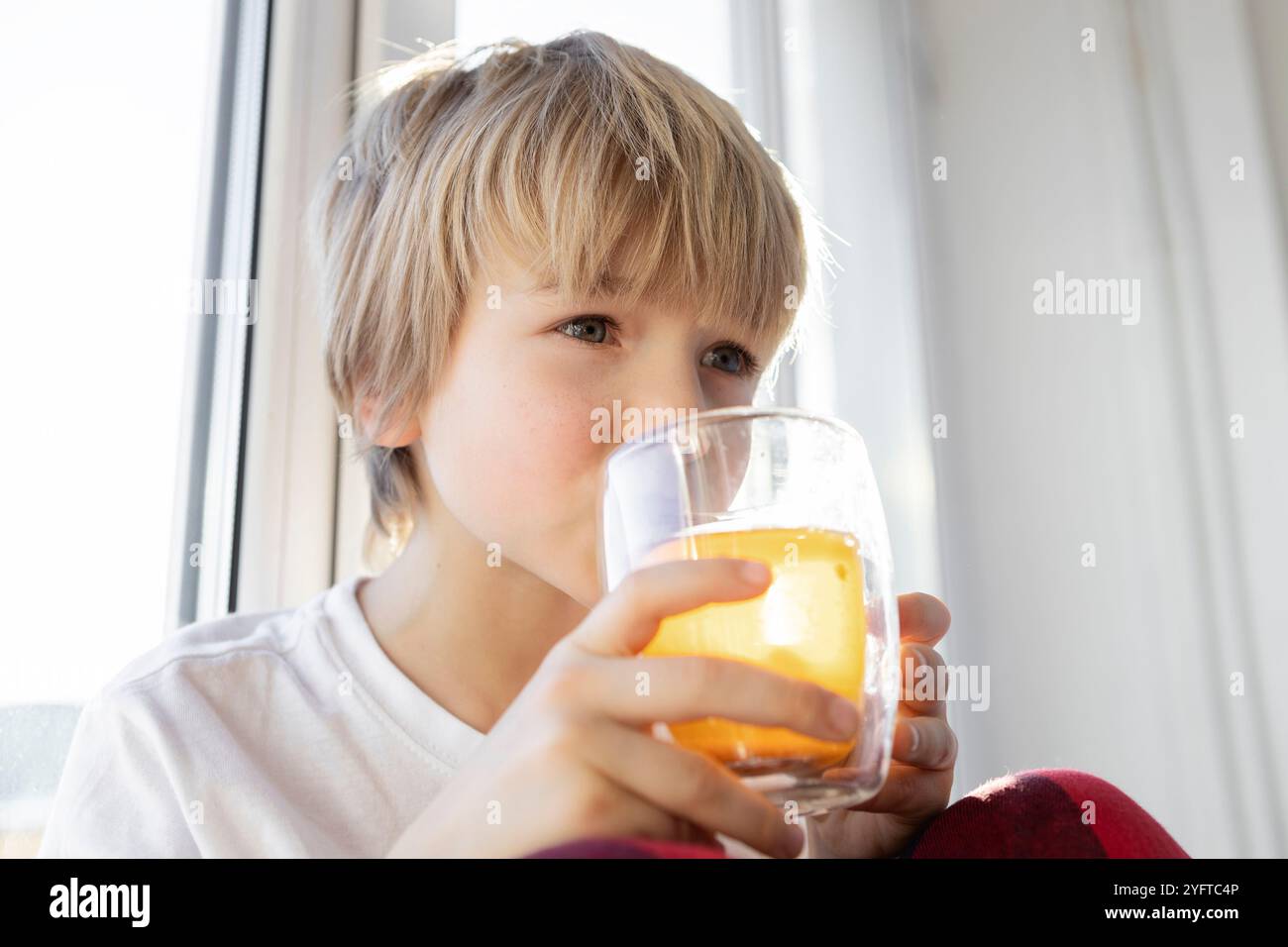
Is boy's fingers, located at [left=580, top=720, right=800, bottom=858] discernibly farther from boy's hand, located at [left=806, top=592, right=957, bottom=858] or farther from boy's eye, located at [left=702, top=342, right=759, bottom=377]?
boy's eye, located at [left=702, top=342, right=759, bottom=377]

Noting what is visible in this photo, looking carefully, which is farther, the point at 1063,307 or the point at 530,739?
the point at 1063,307

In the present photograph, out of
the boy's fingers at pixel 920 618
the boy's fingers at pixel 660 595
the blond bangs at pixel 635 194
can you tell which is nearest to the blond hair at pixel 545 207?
the blond bangs at pixel 635 194

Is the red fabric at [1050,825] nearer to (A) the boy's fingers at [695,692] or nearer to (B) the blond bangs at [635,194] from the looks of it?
(A) the boy's fingers at [695,692]

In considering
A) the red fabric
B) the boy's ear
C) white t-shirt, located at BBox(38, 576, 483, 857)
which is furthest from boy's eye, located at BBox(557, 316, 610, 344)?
the red fabric

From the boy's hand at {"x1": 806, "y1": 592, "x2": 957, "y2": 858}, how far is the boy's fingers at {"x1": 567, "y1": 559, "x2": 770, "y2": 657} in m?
0.24

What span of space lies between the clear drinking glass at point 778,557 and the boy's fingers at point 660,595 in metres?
0.01

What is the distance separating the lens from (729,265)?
85 cm

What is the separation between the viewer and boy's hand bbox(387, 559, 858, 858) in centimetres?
36

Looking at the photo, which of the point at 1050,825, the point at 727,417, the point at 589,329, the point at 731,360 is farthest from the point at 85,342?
the point at 1050,825

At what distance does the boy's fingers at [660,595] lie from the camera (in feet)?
1.24

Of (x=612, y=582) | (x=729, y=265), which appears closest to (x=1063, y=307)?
(x=729, y=265)

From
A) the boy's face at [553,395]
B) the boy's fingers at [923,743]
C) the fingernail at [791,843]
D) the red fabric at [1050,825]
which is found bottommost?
the red fabric at [1050,825]
